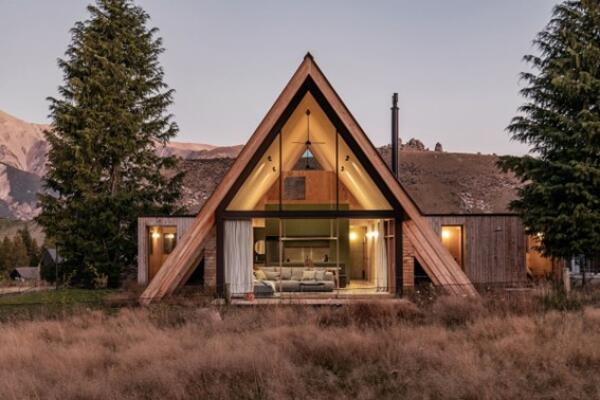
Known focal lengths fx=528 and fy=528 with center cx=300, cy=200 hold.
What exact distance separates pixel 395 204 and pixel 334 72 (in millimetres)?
39134

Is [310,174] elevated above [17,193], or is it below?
below

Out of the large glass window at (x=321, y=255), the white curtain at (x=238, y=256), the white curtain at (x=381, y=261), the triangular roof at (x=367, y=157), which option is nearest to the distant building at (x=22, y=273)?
the large glass window at (x=321, y=255)

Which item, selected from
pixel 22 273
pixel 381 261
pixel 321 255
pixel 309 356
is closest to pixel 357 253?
pixel 321 255

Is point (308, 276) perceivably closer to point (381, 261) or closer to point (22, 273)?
point (381, 261)

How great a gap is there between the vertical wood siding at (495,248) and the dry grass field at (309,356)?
349 inches

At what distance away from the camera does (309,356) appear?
693 cm

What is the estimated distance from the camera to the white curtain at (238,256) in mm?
13492

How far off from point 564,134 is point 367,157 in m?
6.33

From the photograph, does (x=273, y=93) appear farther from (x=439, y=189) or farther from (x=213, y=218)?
(x=213, y=218)

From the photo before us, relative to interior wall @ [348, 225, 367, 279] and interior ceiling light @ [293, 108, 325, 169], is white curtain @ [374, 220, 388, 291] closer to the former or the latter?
interior ceiling light @ [293, 108, 325, 169]

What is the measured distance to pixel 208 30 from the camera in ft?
90.6

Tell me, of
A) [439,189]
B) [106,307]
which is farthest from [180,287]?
[439,189]

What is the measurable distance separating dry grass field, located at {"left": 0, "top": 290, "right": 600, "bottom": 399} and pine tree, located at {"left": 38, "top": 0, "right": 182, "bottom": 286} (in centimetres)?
1102

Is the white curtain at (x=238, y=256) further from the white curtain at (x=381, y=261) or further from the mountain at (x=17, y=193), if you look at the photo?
the mountain at (x=17, y=193)
